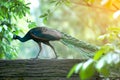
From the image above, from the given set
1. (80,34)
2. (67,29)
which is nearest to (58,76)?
(80,34)

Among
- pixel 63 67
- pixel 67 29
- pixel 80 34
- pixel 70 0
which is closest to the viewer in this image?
pixel 63 67

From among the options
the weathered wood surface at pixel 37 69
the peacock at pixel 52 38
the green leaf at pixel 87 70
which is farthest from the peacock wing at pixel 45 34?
the green leaf at pixel 87 70

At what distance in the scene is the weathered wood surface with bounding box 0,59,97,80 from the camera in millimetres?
2354

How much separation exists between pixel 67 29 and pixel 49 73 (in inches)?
119

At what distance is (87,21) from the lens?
5117mm

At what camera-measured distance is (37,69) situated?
238 cm

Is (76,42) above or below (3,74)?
above

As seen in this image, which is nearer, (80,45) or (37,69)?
(37,69)

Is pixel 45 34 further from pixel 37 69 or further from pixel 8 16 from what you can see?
pixel 8 16

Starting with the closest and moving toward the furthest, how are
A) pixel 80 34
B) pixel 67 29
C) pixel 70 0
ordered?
pixel 70 0 < pixel 80 34 < pixel 67 29

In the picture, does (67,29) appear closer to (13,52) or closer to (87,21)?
(87,21)

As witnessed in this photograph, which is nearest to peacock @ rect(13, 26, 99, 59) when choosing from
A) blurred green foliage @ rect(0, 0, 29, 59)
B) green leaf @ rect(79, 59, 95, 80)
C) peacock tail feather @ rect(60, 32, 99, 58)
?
peacock tail feather @ rect(60, 32, 99, 58)

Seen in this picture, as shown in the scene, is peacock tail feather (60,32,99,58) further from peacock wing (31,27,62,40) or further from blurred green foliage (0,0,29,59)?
blurred green foliage (0,0,29,59)

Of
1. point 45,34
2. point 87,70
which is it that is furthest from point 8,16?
point 87,70
